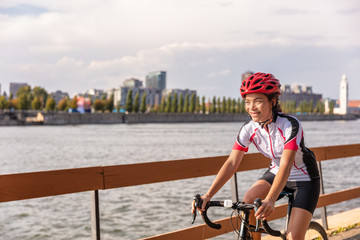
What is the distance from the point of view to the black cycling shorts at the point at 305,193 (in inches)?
124

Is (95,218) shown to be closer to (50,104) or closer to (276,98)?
(276,98)

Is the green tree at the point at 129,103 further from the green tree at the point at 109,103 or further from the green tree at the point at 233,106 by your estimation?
the green tree at the point at 233,106

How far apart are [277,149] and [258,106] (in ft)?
1.15

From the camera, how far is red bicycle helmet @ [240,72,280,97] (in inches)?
119

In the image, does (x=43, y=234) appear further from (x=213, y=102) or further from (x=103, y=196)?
(x=213, y=102)

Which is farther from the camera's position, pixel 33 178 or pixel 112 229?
pixel 112 229

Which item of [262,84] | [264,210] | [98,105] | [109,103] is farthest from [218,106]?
[264,210]

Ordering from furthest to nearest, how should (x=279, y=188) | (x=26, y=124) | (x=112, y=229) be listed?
(x=26, y=124), (x=112, y=229), (x=279, y=188)

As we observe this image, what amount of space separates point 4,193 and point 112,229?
486 inches

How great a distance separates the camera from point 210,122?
17612cm

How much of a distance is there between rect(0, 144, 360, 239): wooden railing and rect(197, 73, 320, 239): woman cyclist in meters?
1.05

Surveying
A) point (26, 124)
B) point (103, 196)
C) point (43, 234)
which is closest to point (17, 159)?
point (103, 196)

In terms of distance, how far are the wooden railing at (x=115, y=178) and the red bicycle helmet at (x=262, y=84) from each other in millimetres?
1418

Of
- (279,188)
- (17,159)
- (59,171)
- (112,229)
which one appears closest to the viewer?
(279,188)
